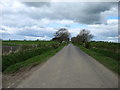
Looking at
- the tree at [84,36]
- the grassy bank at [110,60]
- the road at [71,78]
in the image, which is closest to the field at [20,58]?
the road at [71,78]

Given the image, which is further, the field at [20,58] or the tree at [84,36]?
the tree at [84,36]

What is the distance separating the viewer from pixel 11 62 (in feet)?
48.2

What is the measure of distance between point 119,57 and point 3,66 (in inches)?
444

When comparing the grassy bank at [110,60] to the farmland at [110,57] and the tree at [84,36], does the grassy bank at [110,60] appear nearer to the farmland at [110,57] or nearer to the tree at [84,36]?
the farmland at [110,57]

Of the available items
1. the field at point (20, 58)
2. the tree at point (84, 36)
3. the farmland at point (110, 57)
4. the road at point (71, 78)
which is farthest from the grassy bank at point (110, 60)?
the tree at point (84, 36)

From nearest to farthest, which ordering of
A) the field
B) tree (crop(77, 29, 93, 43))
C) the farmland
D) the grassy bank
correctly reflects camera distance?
the grassy bank → the farmland → the field → tree (crop(77, 29, 93, 43))

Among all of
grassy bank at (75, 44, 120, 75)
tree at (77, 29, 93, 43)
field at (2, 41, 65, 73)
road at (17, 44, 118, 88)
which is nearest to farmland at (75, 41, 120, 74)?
grassy bank at (75, 44, 120, 75)

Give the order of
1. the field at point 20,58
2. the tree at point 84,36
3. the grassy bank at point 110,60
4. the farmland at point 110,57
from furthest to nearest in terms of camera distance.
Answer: the tree at point 84,36 → the field at point 20,58 → the farmland at point 110,57 → the grassy bank at point 110,60

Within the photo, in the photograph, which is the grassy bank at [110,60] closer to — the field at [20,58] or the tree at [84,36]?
the field at [20,58]

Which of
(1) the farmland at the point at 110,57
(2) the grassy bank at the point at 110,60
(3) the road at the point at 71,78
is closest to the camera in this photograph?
(3) the road at the point at 71,78

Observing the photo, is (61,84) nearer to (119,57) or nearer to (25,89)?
(25,89)

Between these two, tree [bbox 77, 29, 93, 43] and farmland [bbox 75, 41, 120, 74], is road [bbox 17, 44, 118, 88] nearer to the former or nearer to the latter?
farmland [bbox 75, 41, 120, 74]

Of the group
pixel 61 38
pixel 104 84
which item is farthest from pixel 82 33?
pixel 104 84

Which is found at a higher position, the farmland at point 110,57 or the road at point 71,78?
the farmland at point 110,57
